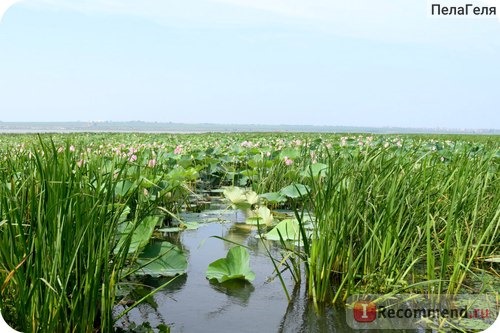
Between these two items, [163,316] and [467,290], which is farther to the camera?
[467,290]

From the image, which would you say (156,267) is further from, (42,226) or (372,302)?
(372,302)

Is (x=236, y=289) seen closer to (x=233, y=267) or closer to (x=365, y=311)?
(x=233, y=267)

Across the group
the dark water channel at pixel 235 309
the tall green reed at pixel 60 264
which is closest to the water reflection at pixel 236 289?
the dark water channel at pixel 235 309

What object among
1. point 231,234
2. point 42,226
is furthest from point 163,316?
point 231,234

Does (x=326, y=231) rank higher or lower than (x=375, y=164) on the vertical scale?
lower

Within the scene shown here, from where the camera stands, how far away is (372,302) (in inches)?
91.0

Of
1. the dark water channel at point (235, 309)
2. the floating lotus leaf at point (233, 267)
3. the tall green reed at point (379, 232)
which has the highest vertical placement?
the tall green reed at point (379, 232)

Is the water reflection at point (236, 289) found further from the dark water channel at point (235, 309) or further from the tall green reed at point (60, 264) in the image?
the tall green reed at point (60, 264)

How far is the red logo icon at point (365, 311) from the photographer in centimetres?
229

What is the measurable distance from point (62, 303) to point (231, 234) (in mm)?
2236

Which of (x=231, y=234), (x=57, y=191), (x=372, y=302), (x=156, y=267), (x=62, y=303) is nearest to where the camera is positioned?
(x=62, y=303)

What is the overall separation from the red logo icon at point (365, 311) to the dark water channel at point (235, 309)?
61 millimetres

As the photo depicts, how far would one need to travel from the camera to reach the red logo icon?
7.52 ft

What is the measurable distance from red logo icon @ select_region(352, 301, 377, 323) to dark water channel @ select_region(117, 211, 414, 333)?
6 centimetres
